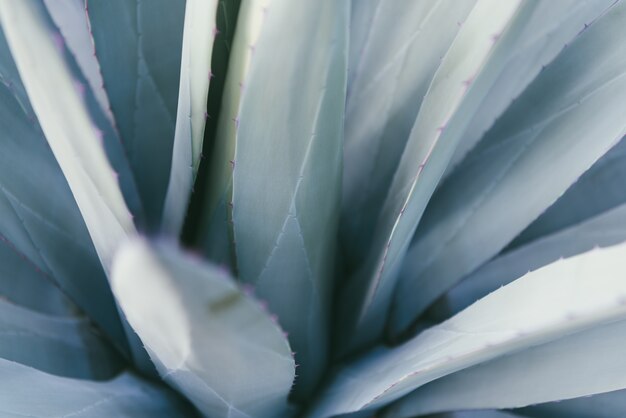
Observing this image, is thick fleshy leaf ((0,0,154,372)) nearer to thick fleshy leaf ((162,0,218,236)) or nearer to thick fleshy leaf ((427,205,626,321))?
thick fleshy leaf ((162,0,218,236))

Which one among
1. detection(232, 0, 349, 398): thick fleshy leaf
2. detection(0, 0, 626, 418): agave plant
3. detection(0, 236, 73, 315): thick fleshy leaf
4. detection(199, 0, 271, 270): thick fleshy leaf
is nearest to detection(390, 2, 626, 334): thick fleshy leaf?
detection(0, 0, 626, 418): agave plant

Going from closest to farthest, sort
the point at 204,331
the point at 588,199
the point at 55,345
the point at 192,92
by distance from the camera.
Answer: the point at 204,331 < the point at 192,92 < the point at 55,345 < the point at 588,199

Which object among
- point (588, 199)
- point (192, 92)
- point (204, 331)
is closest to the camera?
point (204, 331)

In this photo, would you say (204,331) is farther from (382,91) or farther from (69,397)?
(382,91)

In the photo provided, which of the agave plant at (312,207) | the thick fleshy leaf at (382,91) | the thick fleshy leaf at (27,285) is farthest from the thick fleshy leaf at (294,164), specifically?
the thick fleshy leaf at (27,285)

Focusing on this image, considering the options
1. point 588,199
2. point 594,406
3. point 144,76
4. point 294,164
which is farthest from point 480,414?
point 144,76

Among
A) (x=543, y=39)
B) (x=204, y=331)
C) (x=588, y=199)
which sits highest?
(x=543, y=39)

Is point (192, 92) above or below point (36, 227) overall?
above

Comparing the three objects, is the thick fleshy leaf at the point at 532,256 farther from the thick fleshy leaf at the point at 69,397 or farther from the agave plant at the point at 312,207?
the thick fleshy leaf at the point at 69,397

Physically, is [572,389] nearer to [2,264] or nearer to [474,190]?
[474,190]
